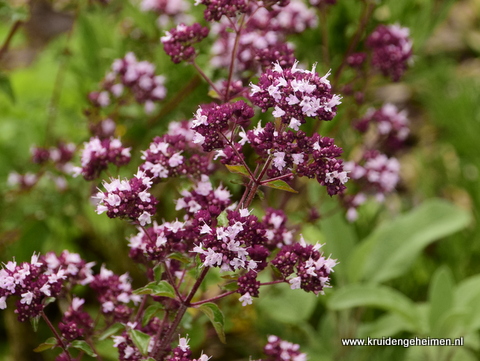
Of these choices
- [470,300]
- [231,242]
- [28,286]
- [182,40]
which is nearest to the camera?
[231,242]

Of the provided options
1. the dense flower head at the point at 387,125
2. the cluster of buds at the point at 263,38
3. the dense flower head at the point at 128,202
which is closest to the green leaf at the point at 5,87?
the cluster of buds at the point at 263,38

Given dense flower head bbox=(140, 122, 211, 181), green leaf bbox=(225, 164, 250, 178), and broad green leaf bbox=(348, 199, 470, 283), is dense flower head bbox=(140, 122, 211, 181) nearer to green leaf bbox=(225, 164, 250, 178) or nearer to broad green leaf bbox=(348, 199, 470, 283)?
green leaf bbox=(225, 164, 250, 178)

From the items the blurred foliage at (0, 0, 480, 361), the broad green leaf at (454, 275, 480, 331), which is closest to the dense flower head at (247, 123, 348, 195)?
the blurred foliage at (0, 0, 480, 361)

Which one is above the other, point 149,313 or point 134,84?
point 134,84

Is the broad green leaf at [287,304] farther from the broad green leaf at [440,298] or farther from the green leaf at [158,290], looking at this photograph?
the green leaf at [158,290]

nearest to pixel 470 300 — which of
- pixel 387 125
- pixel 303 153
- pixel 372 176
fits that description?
pixel 372 176

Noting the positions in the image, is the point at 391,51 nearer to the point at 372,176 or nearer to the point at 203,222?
the point at 372,176
